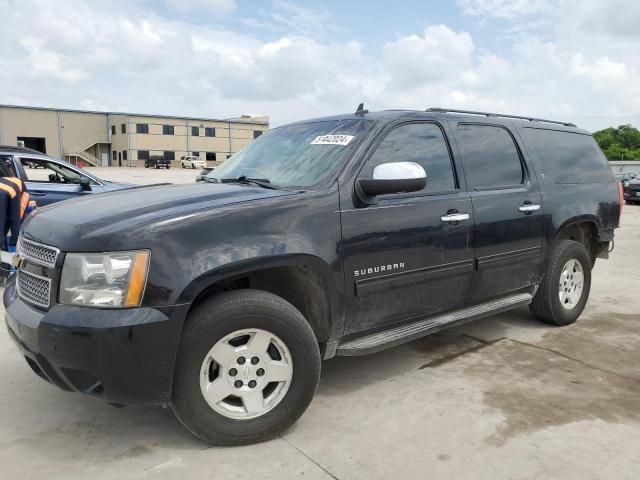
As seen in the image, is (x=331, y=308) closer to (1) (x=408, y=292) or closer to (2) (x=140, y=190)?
(1) (x=408, y=292)

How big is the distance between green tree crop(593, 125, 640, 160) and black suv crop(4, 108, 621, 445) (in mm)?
90828

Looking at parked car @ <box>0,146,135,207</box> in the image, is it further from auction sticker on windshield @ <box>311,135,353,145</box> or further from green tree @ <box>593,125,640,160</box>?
green tree @ <box>593,125,640,160</box>

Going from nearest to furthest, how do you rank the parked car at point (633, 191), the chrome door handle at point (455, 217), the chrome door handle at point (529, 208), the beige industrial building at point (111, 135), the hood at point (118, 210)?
the hood at point (118, 210)
the chrome door handle at point (455, 217)
the chrome door handle at point (529, 208)
the parked car at point (633, 191)
the beige industrial building at point (111, 135)

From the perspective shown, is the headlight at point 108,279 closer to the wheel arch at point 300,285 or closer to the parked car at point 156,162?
the wheel arch at point 300,285

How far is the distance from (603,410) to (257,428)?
6.88ft

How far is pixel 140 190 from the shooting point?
3.65 metres

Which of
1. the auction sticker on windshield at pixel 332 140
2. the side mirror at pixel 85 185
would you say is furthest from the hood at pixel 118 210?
the side mirror at pixel 85 185

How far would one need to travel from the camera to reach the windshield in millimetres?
3504

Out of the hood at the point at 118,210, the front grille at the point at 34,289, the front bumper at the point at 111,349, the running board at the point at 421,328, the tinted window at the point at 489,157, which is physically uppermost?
the tinted window at the point at 489,157

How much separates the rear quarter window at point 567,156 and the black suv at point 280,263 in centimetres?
10

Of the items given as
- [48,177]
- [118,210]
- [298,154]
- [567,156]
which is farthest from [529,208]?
[48,177]

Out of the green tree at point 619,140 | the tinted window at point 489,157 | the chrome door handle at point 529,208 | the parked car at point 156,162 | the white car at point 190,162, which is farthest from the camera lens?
the green tree at point 619,140

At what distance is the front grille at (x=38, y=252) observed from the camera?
276 cm

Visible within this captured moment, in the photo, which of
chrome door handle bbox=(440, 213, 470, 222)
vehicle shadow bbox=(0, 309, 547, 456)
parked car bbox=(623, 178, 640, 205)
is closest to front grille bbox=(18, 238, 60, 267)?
vehicle shadow bbox=(0, 309, 547, 456)
